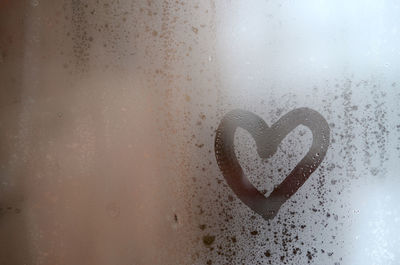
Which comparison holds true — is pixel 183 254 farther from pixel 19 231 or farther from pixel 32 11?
pixel 32 11

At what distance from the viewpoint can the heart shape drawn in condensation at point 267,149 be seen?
0.58 m

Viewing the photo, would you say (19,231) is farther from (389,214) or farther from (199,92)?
(389,214)

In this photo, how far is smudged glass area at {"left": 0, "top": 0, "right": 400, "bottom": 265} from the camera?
0.58 meters

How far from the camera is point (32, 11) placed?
58cm

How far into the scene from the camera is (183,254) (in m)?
0.59

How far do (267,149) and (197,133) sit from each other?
0.49 feet

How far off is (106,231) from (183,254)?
17cm

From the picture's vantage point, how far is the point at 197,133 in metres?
0.58

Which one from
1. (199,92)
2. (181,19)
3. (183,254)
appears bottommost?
(183,254)

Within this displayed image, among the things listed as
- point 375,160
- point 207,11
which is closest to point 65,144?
point 207,11

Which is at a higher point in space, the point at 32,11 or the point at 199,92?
the point at 32,11

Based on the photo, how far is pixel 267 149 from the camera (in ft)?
1.91

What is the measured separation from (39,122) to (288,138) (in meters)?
0.52

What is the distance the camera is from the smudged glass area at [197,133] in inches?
22.7
